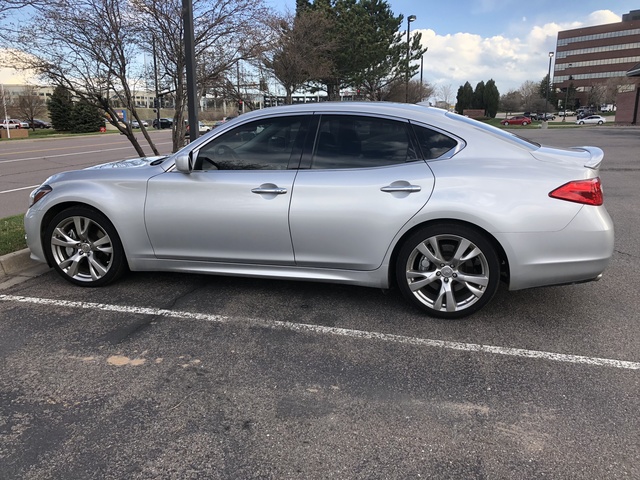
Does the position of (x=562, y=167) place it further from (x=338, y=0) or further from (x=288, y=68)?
(x=338, y=0)

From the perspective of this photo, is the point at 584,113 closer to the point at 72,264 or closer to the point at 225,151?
the point at 225,151

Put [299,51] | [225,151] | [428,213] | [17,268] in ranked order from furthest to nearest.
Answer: [299,51] → [17,268] → [225,151] → [428,213]

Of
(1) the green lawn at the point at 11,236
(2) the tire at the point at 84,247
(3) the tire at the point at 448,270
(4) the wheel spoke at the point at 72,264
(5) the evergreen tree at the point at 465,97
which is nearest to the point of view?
(3) the tire at the point at 448,270

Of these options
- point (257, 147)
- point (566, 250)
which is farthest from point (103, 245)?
point (566, 250)

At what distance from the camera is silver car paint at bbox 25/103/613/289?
142 inches

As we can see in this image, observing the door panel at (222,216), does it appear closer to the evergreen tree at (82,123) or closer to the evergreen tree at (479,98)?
the evergreen tree at (82,123)

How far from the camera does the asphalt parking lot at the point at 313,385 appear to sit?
241 centimetres

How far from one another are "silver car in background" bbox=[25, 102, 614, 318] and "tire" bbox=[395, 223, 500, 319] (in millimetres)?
11

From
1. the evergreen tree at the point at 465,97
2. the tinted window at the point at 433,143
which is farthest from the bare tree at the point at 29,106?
the evergreen tree at the point at 465,97

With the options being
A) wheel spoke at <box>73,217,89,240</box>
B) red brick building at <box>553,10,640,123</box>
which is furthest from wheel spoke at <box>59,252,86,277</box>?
red brick building at <box>553,10,640,123</box>

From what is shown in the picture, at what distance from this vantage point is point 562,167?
368 centimetres

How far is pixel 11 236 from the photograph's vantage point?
584cm

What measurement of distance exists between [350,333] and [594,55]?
Result: 13805cm

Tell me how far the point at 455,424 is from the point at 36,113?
203 ft
